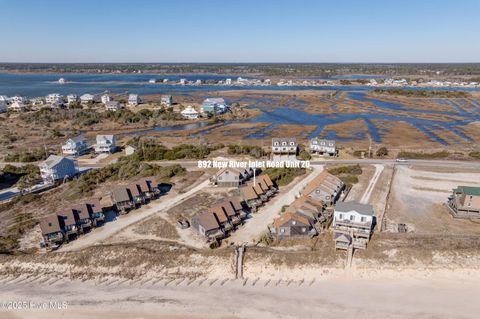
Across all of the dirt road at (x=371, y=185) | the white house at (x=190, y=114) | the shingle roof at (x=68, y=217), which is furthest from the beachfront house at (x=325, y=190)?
the white house at (x=190, y=114)

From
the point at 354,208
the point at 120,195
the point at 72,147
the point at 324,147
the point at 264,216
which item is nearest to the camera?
the point at 354,208

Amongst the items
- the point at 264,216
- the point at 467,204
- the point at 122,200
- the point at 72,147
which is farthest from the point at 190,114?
the point at 467,204

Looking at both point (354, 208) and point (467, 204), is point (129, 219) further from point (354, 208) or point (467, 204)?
point (467, 204)

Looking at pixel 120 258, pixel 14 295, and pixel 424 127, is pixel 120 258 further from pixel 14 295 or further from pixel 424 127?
pixel 424 127

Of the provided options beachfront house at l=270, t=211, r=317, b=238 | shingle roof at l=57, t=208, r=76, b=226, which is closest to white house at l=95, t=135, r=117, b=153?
shingle roof at l=57, t=208, r=76, b=226

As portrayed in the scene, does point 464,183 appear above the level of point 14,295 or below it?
above

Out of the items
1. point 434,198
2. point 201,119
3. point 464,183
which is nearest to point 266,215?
point 434,198

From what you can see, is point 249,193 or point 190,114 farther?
point 190,114
